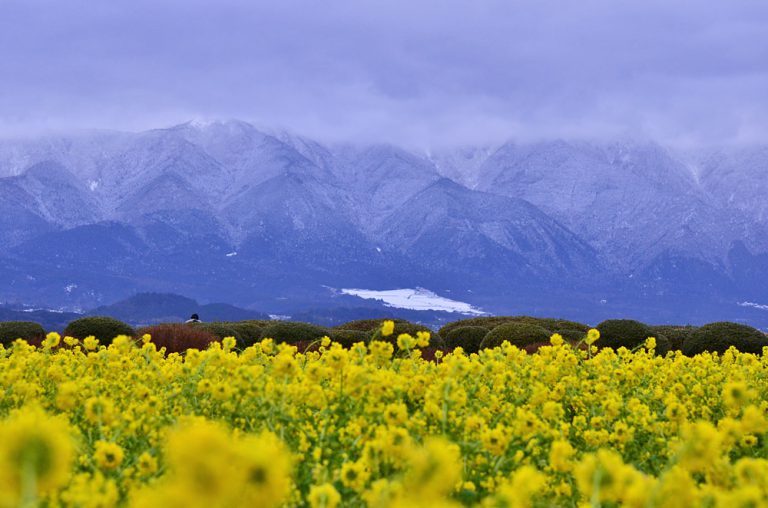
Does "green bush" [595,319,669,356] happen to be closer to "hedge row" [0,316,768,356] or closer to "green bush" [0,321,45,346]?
"hedge row" [0,316,768,356]

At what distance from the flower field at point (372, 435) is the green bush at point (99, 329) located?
1323 centimetres

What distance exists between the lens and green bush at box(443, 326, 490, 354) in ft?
88.3

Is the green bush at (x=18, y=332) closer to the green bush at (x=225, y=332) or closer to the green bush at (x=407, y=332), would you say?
the green bush at (x=225, y=332)

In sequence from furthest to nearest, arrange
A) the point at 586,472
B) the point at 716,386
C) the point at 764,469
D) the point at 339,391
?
the point at 716,386 → the point at 339,391 → the point at 764,469 → the point at 586,472

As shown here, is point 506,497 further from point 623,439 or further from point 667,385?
point 667,385

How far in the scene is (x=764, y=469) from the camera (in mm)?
4176

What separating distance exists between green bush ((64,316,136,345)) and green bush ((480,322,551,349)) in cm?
1124

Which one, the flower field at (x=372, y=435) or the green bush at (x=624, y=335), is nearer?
the flower field at (x=372, y=435)

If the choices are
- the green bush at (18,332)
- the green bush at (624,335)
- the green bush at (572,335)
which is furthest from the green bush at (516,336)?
the green bush at (18,332)

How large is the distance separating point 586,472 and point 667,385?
7.82m

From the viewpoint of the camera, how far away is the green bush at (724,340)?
963 inches

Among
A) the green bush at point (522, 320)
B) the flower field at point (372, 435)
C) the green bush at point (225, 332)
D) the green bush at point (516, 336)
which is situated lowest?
the flower field at point (372, 435)

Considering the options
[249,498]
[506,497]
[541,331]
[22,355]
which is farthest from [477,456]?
[541,331]

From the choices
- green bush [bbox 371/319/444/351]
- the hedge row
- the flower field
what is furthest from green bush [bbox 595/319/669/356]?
the flower field
